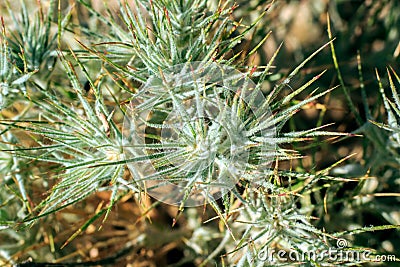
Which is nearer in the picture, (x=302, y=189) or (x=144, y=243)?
(x=302, y=189)

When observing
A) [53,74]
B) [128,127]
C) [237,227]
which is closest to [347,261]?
[237,227]

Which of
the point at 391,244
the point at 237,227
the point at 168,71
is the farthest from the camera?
the point at 391,244

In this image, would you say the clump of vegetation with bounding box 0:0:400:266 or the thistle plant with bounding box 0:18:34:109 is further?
the thistle plant with bounding box 0:18:34:109

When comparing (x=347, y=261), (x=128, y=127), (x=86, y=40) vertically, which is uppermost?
(x=86, y=40)

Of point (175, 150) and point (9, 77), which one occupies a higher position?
point (9, 77)

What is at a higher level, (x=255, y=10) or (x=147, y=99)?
(x=255, y=10)

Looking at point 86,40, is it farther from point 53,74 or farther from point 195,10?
point 195,10

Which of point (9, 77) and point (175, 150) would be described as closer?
point (175, 150)

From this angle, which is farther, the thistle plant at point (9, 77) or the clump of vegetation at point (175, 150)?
the thistle plant at point (9, 77)
